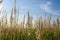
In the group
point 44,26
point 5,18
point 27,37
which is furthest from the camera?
point 44,26

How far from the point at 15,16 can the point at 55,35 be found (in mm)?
1024

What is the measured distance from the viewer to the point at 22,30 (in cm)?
426

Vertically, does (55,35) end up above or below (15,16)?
below

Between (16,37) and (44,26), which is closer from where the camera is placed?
(16,37)

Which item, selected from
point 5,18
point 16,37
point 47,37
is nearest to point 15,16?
point 5,18

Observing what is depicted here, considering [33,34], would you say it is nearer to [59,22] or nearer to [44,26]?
[44,26]

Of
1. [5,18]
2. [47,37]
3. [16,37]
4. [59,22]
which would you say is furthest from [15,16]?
[59,22]

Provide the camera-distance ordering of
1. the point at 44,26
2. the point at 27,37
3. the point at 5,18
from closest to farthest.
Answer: the point at 27,37, the point at 5,18, the point at 44,26

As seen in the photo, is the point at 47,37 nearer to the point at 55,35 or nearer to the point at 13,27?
the point at 55,35

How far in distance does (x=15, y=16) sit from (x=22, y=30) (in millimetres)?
381

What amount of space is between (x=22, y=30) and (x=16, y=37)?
46 centimetres

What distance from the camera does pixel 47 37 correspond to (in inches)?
157

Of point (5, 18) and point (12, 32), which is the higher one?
point (5, 18)

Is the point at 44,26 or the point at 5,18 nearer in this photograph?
the point at 5,18
